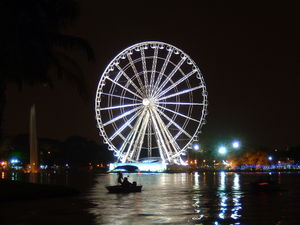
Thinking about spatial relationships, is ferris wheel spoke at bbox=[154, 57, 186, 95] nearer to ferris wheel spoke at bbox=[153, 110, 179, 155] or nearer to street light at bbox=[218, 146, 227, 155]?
ferris wheel spoke at bbox=[153, 110, 179, 155]

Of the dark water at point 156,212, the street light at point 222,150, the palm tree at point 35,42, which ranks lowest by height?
the dark water at point 156,212

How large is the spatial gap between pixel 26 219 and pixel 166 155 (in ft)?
199

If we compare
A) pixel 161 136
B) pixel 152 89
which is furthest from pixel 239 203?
pixel 161 136

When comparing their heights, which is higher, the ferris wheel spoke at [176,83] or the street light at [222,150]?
the ferris wheel spoke at [176,83]

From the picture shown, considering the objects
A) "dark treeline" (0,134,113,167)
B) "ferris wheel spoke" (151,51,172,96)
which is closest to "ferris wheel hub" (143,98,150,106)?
"ferris wheel spoke" (151,51,172,96)

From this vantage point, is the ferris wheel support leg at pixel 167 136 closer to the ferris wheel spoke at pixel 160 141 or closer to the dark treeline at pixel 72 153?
the ferris wheel spoke at pixel 160 141

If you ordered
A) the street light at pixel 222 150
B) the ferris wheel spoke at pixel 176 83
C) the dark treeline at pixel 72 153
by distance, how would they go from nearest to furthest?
the ferris wheel spoke at pixel 176 83 < the street light at pixel 222 150 < the dark treeline at pixel 72 153

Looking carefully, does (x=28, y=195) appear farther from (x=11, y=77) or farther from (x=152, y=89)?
(x=152, y=89)

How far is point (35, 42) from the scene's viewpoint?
25422 millimetres

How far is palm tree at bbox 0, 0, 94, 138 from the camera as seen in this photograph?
78.2 ft

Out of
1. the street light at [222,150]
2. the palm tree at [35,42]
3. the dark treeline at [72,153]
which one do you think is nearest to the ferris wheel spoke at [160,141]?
the palm tree at [35,42]

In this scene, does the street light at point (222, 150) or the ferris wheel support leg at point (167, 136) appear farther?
the street light at point (222, 150)

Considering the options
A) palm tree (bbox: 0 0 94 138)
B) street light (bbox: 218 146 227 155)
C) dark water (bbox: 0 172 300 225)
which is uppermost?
palm tree (bbox: 0 0 94 138)

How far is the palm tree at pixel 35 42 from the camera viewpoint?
938 inches
